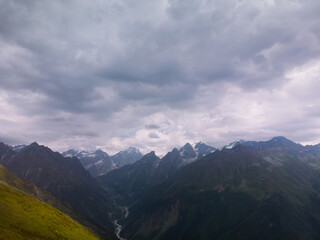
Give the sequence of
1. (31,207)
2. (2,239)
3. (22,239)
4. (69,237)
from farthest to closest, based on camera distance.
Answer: (31,207) < (69,237) < (22,239) < (2,239)

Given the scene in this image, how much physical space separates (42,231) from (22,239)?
15.6 m

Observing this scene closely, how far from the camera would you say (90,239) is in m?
114

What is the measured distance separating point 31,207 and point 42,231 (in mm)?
22801

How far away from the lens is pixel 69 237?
338ft

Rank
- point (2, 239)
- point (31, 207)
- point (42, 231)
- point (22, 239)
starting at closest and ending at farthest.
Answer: point (2, 239) → point (22, 239) → point (42, 231) → point (31, 207)

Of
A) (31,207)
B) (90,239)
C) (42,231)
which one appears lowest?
(90,239)

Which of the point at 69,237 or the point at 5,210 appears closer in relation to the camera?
the point at 5,210

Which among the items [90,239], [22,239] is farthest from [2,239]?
[90,239]

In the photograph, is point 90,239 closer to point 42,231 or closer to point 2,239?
point 42,231

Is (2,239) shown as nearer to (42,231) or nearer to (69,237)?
(42,231)

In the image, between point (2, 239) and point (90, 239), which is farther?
point (90, 239)

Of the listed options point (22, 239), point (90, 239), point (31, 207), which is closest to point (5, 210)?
point (31, 207)

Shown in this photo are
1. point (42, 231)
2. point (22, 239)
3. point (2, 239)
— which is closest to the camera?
point (2, 239)

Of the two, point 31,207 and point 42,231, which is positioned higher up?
point 31,207
